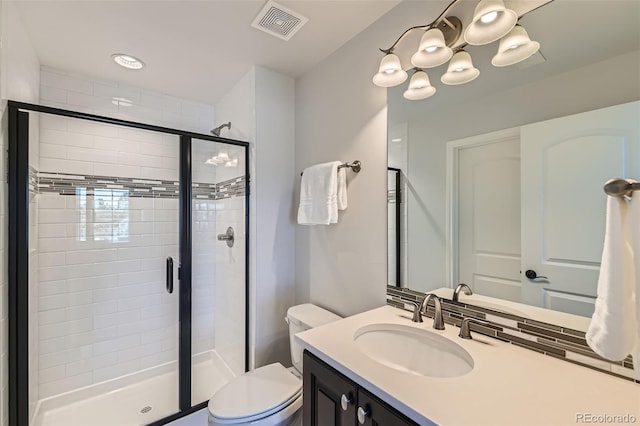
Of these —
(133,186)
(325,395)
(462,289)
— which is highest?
(133,186)

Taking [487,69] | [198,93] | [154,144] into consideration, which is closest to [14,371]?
[154,144]

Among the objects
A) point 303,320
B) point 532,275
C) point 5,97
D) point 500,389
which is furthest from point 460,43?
point 5,97

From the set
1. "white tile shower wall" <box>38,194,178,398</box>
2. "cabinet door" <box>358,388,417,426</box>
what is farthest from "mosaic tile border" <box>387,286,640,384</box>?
"white tile shower wall" <box>38,194,178,398</box>

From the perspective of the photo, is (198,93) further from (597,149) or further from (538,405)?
(538,405)

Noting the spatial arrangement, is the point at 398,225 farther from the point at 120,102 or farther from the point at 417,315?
the point at 120,102

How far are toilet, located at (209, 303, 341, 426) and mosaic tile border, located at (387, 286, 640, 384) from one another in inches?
28.7

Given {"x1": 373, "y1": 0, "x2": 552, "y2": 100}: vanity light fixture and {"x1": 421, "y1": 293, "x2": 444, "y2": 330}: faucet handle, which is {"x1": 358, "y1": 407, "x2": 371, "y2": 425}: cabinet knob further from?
{"x1": 373, "y1": 0, "x2": 552, "y2": 100}: vanity light fixture

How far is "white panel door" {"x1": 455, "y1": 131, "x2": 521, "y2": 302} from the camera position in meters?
1.04

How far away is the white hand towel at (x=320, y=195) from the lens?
1.63m

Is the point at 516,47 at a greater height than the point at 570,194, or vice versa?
the point at 516,47

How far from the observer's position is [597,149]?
858 mm

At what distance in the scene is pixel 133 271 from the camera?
2.26 meters

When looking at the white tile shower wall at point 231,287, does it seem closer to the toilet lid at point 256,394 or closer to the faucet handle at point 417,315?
the toilet lid at point 256,394

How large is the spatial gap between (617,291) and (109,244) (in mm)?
2737
